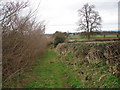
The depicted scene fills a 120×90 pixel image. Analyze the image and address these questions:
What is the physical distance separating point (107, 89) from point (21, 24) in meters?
3.80

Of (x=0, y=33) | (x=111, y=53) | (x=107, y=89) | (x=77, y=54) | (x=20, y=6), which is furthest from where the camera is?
(x=77, y=54)

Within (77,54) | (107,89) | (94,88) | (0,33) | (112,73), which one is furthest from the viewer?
(77,54)

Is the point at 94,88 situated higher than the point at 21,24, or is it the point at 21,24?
the point at 21,24

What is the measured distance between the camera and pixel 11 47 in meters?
4.12

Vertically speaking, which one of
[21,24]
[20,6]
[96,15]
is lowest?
[21,24]

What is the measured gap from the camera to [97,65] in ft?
24.1

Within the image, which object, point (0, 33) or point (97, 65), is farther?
point (97, 65)

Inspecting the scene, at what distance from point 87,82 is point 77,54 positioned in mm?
5257

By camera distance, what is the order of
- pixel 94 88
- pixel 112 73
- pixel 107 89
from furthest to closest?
pixel 112 73 → pixel 94 88 → pixel 107 89

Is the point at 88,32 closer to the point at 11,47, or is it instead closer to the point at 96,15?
the point at 96,15

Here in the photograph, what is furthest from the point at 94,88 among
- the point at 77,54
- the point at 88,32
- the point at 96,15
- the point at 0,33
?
the point at 96,15

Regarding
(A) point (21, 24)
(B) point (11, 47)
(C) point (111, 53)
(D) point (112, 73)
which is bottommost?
(D) point (112, 73)

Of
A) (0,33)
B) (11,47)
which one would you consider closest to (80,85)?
(11,47)

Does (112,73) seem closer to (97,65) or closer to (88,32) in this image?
(97,65)
